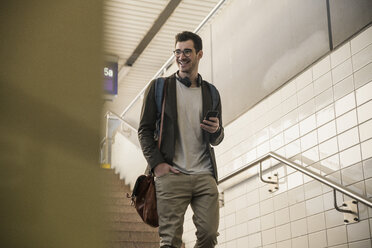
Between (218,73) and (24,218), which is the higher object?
(218,73)

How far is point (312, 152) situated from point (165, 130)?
7.16 ft

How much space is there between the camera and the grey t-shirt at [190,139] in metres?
2.73

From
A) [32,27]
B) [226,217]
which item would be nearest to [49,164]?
[32,27]

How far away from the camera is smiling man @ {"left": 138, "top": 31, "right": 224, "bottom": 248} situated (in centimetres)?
265

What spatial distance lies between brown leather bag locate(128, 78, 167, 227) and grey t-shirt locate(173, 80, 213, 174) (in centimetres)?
13

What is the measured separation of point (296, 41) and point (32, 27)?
479 centimetres

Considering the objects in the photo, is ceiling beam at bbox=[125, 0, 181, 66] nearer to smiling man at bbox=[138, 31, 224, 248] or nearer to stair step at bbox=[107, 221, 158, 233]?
stair step at bbox=[107, 221, 158, 233]

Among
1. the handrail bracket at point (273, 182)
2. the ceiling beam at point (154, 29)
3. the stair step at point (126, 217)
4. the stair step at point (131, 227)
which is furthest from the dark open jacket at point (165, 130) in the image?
the ceiling beam at point (154, 29)

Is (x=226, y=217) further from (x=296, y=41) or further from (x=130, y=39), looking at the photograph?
(x=130, y=39)

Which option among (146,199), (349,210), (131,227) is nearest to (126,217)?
(131,227)

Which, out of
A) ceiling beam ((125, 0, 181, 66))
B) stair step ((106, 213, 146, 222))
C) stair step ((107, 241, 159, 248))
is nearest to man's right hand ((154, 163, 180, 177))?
stair step ((107, 241, 159, 248))

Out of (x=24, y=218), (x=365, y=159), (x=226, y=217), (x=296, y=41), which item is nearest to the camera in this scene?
(x=24, y=218)

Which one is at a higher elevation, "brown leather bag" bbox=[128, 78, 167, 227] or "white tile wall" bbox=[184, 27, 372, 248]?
"white tile wall" bbox=[184, 27, 372, 248]

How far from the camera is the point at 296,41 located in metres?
5.09
